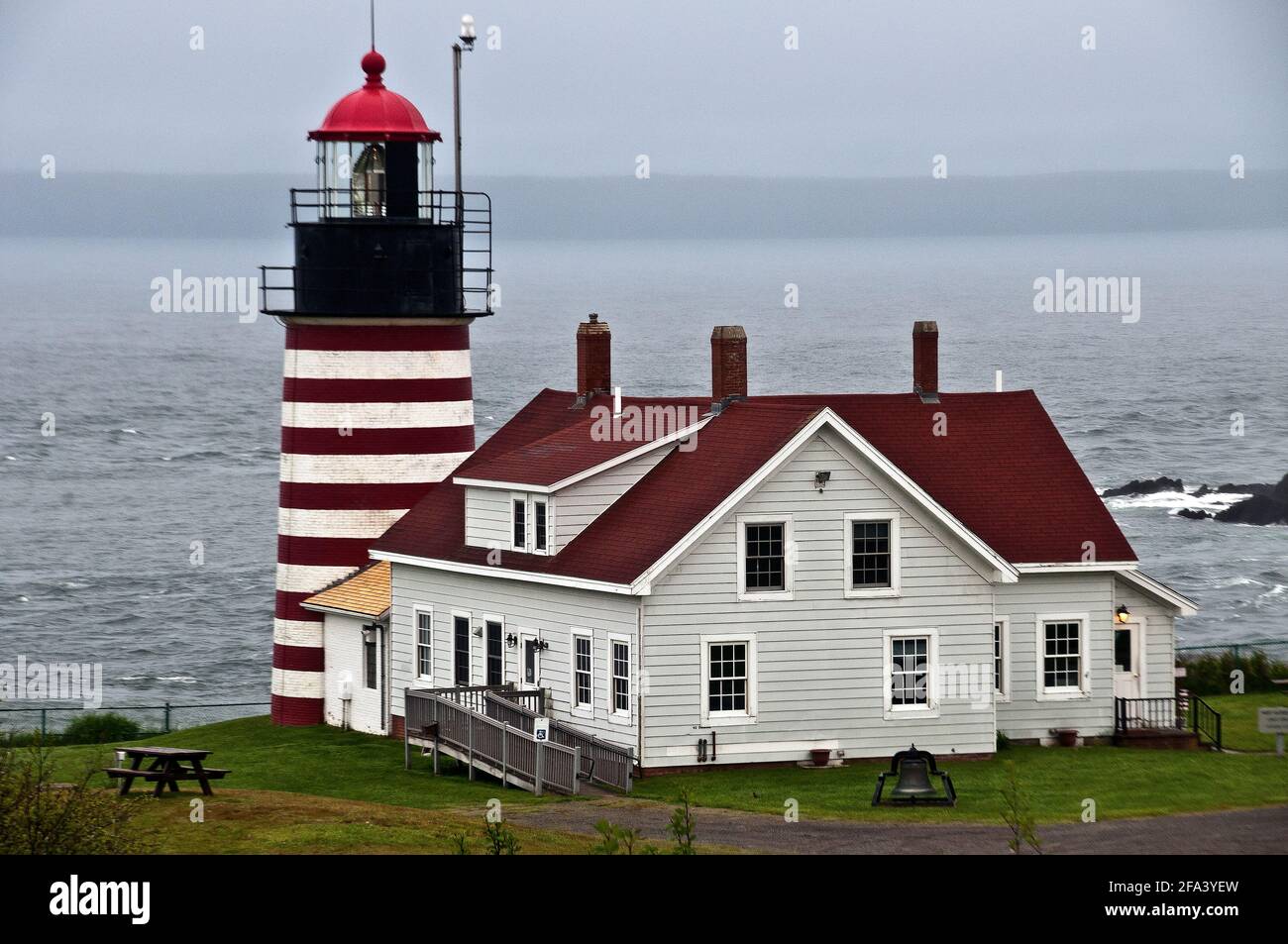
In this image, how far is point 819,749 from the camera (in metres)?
36.6

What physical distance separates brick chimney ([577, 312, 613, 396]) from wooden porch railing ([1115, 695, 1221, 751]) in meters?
10.6

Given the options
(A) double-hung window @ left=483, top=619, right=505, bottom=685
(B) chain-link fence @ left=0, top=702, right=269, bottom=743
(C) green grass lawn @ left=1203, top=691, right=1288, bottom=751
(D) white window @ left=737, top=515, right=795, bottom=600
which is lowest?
(B) chain-link fence @ left=0, top=702, right=269, bottom=743

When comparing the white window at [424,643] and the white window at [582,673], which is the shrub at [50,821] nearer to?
the white window at [582,673]

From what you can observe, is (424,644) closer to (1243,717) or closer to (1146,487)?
(1243,717)

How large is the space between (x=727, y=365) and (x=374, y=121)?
333 inches

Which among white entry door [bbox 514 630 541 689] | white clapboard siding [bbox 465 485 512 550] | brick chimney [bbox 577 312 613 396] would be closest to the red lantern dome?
brick chimney [bbox 577 312 613 396]

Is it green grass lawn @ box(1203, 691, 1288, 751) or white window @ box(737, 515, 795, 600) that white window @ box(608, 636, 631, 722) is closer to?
white window @ box(737, 515, 795, 600)

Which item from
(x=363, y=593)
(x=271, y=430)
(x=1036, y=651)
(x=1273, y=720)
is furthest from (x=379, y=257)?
(x=271, y=430)

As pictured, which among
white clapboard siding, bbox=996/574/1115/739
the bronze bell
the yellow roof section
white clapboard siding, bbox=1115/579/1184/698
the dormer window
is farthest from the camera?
the yellow roof section

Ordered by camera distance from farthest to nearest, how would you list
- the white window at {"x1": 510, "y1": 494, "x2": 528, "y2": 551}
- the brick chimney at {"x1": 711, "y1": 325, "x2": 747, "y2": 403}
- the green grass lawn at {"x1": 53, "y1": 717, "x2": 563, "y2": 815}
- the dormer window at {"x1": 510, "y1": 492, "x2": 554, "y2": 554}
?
the brick chimney at {"x1": 711, "y1": 325, "x2": 747, "y2": 403}
the white window at {"x1": 510, "y1": 494, "x2": 528, "y2": 551}
the dormer window at {"x1": 510, "y1": 492, "x2": 554, "y2": 554}
the green grass lawn at {"x1": 53, "y1": 717, "x2": 563, "y2": 815}

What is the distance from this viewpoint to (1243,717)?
43000 mm

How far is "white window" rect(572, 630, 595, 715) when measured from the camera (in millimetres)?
36938
